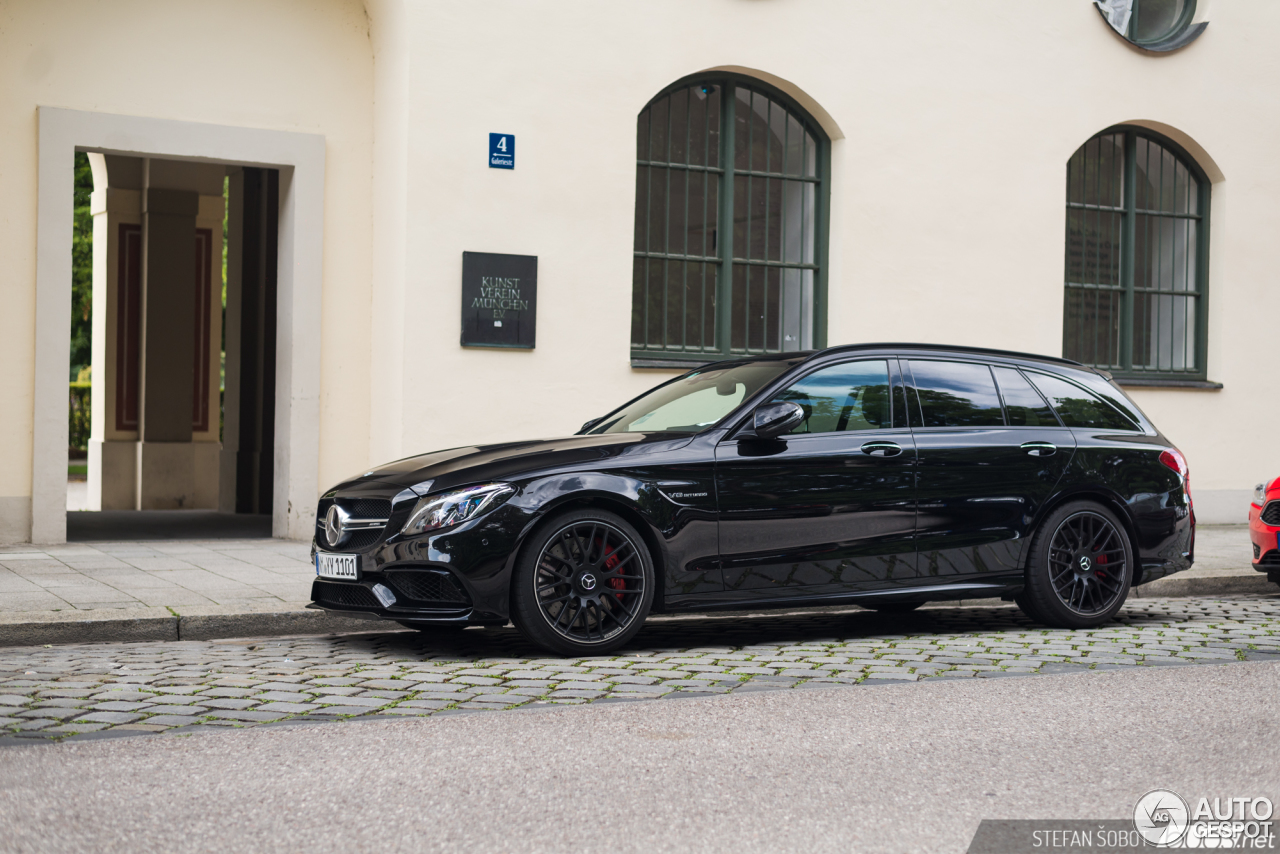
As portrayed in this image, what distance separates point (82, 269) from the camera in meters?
30.9

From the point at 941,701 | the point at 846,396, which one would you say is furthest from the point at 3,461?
the point at 941,701

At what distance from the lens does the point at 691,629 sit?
25.7 feet

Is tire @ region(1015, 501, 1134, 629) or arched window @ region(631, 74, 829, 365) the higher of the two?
arched window @ region(631, 74, 829, 365)

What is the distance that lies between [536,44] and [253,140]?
248 cm

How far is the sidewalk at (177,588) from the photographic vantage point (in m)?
7.19

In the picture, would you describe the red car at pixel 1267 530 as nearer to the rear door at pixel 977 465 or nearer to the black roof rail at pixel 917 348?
the black roof rail at pixel 917 348

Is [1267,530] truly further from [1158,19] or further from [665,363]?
[1158,19]

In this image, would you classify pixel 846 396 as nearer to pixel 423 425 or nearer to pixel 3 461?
pixel 423 425

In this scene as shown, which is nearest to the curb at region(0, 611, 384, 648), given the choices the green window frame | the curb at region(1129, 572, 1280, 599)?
the curb at region(1129, 572, 1280, 599)

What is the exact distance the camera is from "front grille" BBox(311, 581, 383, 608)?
658 centimetres

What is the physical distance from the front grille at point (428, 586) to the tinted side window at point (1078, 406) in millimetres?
3683

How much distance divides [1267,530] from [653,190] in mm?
5927
